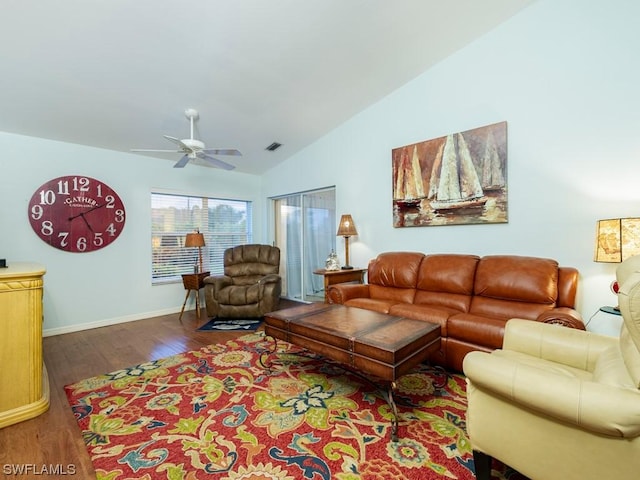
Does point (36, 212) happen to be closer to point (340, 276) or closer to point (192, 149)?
point (192, 149)

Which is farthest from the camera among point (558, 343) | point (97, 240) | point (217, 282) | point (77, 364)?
point (217, 282)

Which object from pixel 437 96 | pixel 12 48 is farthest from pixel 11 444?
pixel 437 96

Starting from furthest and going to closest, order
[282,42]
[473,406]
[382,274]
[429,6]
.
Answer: [382,274], [282,42], [429,6], [473,406]

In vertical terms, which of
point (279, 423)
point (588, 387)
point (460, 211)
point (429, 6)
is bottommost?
point (279, 423)

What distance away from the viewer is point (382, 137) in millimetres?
3932

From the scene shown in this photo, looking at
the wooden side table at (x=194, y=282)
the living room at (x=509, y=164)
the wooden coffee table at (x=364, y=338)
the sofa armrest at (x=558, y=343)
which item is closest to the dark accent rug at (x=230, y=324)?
the wooden side table at (x=194, y=282)

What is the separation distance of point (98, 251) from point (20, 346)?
2.33 m

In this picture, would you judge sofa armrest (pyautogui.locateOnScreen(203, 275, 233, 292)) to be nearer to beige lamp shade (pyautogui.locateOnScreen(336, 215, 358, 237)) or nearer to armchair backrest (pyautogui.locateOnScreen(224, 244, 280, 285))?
armchair backrest (pyautogui.locateOnScreen(224, 244, 280, 285))

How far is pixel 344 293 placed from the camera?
3318 mm

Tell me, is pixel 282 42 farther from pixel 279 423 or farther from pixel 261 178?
pixel 261 178

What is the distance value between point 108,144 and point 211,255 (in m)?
2.23

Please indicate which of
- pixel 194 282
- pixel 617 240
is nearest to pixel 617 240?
pixel 617 240

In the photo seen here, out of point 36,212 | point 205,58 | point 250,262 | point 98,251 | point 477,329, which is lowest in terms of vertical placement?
point 477,329

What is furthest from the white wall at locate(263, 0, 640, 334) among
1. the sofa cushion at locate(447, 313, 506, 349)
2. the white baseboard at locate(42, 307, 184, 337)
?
the white baseboard at locate(42, 307, 184, 337)
